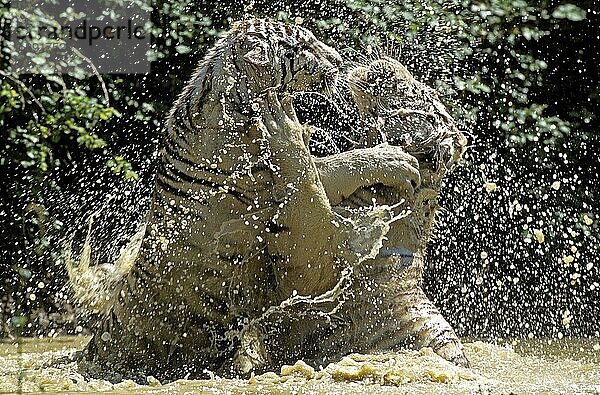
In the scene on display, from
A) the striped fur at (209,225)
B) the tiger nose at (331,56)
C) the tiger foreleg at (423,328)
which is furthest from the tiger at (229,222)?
the tiger foreleg at (423,328)

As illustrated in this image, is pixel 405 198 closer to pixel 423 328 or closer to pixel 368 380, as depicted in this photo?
pixel 423 328

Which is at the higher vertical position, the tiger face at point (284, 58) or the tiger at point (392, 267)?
the tiger face at point (284, 58)

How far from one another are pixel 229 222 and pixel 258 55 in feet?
2.43

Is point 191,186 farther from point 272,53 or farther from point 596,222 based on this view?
point 596,222

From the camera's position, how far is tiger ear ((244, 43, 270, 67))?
4.44 m

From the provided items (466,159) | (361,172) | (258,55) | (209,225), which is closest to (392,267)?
(361,172)

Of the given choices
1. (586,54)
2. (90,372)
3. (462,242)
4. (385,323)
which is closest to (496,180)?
(462,242)

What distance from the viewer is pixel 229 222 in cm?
435

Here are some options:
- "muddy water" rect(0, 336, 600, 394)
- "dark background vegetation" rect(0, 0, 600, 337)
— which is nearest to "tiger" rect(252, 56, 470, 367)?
"muddy water" rect(0, 336, 600, 394)

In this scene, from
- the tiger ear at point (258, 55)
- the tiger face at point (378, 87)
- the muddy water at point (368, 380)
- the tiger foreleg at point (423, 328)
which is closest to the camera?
the muddy water at point (368, 380)

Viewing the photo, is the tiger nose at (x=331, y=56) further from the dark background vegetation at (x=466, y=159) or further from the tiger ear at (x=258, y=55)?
the dark background vegetation at (x=466, y=159)

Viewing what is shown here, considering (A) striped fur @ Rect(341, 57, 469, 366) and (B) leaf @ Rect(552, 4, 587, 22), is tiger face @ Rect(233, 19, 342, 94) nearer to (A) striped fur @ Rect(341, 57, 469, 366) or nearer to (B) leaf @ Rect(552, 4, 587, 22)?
(A) striped fur @ Rect(341, 57, 469, 366)

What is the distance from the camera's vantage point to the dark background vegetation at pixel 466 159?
24.5ft

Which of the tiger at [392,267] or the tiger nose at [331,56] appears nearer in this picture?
the tiger at [392,267]
